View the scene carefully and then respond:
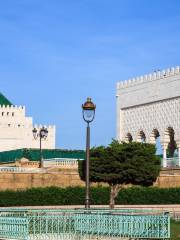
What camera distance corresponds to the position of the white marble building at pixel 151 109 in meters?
44.1

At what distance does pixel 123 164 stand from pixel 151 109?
18885mm

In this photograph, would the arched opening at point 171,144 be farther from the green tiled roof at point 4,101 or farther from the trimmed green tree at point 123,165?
the green tiled roof at point 4,101

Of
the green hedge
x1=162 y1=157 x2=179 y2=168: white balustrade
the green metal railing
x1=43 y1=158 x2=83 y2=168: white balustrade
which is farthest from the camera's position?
x1=162 y1=157 x2=179 y2=168: white balustrade

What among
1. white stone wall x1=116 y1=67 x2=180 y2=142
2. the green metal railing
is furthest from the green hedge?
the green metal railing

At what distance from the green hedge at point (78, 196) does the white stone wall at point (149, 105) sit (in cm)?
1070

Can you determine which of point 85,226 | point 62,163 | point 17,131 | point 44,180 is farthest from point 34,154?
point 85,226

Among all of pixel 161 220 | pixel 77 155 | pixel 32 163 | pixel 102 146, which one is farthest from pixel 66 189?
pixel 161 220

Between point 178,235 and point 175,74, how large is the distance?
27.8m

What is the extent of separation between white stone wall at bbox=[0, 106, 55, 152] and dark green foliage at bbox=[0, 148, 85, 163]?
12.3 meters

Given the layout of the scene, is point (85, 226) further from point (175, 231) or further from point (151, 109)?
point (151, 109)

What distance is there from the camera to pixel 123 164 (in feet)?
91.4

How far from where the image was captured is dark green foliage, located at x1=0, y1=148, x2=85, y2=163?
4403 cm

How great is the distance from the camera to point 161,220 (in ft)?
48.3

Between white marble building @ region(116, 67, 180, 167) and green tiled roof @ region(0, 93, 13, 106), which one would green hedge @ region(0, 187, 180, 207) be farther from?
green tiled roof @ region(0, 93, 13, 106)
